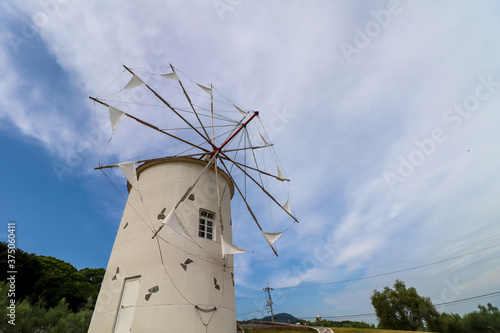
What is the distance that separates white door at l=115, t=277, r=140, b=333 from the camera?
989cm

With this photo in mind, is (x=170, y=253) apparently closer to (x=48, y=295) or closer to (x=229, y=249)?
(x=229, y=249)

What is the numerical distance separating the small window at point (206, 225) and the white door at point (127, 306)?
3270 mm

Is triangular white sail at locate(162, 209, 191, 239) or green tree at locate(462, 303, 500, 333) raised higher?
triangular white sail at locate(162, 209, 191, 239)

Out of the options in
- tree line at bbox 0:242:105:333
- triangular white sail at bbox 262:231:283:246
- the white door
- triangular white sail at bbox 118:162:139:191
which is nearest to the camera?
the white door

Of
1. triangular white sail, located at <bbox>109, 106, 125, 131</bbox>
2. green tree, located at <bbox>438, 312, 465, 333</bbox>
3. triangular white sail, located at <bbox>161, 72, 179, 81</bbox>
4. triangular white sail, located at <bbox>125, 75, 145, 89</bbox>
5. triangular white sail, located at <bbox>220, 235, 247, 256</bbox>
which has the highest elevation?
triangular white sail, located at <bbox>161, 72, 179, 81</bbox>

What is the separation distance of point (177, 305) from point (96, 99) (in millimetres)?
9704

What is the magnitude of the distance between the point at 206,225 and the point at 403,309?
39081mm

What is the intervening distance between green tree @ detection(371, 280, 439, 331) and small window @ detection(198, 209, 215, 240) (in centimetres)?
3801

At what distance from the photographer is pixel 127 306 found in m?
10.2

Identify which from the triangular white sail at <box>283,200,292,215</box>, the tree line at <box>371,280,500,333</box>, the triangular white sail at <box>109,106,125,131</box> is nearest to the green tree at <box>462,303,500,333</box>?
the tree line at <box>371,280,500,333</box>

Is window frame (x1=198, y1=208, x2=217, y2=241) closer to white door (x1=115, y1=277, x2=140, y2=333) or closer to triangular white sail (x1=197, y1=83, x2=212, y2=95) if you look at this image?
white door (x1=115, y1=277, x2=140, y2=333)

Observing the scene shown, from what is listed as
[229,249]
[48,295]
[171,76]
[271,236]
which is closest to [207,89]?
[171,76]

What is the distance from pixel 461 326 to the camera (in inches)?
1388

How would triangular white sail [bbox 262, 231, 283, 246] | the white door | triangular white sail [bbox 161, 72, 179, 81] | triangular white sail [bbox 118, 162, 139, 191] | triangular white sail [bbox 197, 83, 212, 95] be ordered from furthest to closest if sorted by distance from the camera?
triangular white sail [bbox 197, 83, 212, 95] → triangular white sail [bbox 161, 72, 179, 81] → triangular white sail [bbox 262, 231, 283, 246] → triangular white sail [bbox 118, 162, 139, 191] → the white door
